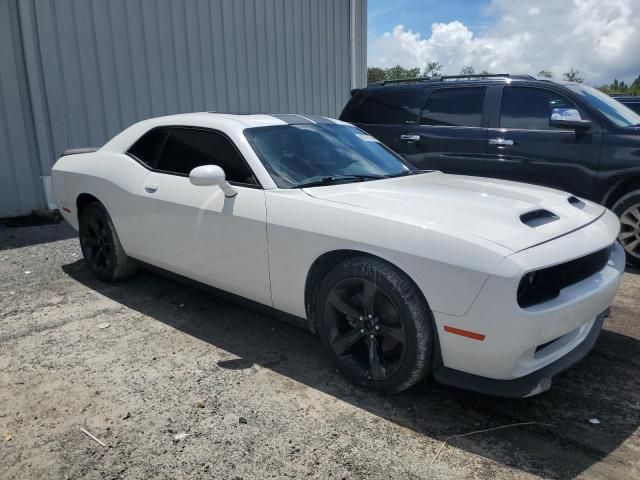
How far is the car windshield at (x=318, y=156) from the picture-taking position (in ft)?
11.5

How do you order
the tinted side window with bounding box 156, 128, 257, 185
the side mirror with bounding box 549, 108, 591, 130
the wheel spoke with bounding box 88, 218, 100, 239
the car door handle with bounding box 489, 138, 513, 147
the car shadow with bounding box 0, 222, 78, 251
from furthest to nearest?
1. the car shadow with bounding box 0, 222, 78, 251
2. the car door handle with bounding box 489, 138, 513, 147
3. the side mirror with bounding box 549, 108, 591, 130
4. the wheel spoke with bounding box 88, 218, 100, 239
5. the tinted side window with bounding box 156, 128, 257, 185

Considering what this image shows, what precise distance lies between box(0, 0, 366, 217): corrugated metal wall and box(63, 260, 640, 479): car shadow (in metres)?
4.78

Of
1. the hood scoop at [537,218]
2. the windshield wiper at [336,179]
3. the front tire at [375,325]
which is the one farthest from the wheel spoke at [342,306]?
the hood scoop at [537,218]

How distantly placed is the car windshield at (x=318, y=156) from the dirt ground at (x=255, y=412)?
3.74 feet

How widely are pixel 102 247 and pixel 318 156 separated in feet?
7.55

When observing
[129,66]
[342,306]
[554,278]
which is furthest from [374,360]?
[129,66]

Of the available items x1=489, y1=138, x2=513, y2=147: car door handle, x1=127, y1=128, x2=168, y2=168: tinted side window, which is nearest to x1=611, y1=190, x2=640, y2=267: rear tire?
x1=489, y1=138, x2=513, y2=147: car door handle

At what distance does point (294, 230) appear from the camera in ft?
10.3

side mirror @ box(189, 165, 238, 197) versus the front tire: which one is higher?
side mirror @ box(189, 165, 238, 197)

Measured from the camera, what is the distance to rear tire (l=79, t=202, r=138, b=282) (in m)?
4.65

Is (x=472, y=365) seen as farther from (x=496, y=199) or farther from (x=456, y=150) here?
(x=456, y=150)

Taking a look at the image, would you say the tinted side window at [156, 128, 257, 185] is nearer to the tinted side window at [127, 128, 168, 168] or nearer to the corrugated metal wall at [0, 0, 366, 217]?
the tinted side window at [127, 128, 168, 168]

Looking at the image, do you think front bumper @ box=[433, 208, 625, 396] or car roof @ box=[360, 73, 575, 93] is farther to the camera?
car roof @ box=[360, 73, 575, 93]

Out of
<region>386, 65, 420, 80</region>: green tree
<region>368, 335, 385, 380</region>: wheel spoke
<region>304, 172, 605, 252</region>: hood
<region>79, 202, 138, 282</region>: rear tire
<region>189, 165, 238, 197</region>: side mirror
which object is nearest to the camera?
<region>304, 172, 605, 252</region>: hood
